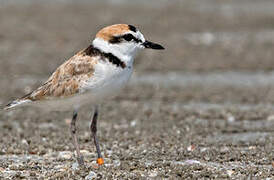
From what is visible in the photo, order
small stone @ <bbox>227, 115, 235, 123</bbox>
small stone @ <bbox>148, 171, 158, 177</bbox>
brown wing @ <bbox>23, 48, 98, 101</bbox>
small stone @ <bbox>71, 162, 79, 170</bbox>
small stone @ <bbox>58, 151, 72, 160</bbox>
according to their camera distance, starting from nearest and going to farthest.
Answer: small stone @ <bbox>148, 171, 158, 177</bbox> → brown wing @ <bbox>23, 48, 98, 101</bbox> → small stone @ <bbox>71, 162, 79, 170</bbox> → small stone @ <bbox>58, 151, 72, 160</bbox> → small stone @ <bbox>227, 115, 235, 123</bbox>

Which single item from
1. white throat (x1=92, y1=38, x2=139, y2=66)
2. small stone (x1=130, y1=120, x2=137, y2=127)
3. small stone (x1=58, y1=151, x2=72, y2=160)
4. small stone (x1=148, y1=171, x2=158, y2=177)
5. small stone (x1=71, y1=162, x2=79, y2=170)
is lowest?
small stone (x1=148, y1=171, x2=158, y2=177)

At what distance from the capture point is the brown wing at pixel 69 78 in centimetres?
614

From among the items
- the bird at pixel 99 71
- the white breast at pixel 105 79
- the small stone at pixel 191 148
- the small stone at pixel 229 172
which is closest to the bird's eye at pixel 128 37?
the bird at pixel 99 71

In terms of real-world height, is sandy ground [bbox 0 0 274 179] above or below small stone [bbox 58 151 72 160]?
above

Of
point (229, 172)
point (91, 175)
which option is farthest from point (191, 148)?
point (91, 175)

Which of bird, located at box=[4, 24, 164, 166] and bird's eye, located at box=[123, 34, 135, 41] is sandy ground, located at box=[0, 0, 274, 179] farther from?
bird's eye, located at box=[123, 34, 135, 41]

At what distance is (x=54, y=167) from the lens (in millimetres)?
6480

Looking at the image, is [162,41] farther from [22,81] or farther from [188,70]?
[22,81]

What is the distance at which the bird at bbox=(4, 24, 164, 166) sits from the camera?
19.9 ft

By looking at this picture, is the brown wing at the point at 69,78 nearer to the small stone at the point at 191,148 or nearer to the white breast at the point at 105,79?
the white breast at the point at 105,79

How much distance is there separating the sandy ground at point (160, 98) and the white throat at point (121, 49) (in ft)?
3.55

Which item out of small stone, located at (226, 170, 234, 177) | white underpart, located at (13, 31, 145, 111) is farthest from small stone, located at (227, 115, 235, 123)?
white underpart, located at (13, 31, 145, 111)

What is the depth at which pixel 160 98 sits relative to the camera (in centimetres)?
1093

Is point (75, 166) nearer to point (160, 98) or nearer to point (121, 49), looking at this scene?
point (121, 49)
